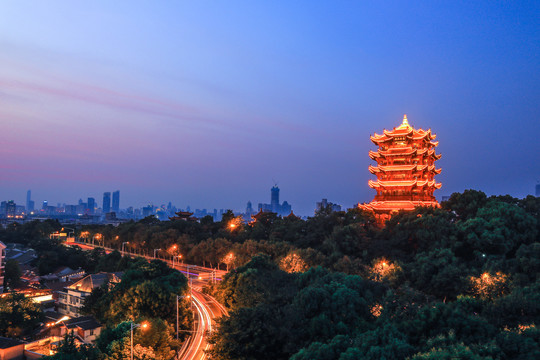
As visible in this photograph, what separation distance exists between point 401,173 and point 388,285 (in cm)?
1972

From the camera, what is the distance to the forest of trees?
647 inches

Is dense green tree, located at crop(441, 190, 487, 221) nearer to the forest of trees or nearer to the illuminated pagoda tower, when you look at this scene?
the forest of trees

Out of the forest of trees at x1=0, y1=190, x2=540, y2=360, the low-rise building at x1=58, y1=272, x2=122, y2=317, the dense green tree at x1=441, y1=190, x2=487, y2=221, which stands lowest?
the low-rise building at x1=58, y1=272, x2=122, y2=317

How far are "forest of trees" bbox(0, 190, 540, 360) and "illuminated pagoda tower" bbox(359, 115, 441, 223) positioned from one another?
294 centimetres

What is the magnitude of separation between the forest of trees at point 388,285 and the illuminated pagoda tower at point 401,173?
9.64ft

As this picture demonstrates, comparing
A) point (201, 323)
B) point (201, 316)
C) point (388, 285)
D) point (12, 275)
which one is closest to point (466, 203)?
point (388, 285)

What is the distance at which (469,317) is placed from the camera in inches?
704

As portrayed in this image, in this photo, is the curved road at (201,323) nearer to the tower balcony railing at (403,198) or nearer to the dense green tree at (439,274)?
the dense green tree at (439,274)

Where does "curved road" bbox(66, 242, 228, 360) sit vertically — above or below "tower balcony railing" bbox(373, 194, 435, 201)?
below

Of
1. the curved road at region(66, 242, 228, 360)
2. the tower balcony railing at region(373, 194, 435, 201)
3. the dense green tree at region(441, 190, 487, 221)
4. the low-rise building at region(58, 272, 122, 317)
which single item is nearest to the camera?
the curved road at region(66, 242, 228, 360)

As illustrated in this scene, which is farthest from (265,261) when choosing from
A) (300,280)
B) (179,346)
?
(179,346)

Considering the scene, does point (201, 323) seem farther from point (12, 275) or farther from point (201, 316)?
point (12, 275)

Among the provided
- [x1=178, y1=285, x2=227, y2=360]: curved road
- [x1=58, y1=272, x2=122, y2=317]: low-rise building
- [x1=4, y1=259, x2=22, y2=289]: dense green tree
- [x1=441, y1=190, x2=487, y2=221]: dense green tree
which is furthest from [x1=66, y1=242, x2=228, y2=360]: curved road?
[x1=441, y1=190, x2=487, y2=221]: dense green tree

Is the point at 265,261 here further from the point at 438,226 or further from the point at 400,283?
the point at 438,226
